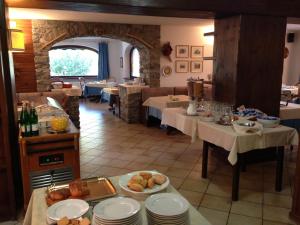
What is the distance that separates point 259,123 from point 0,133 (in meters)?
2.68

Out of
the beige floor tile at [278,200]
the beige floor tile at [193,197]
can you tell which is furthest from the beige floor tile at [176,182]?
the beige floor tile at [278,200]

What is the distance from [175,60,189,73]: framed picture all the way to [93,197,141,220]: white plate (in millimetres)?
6169

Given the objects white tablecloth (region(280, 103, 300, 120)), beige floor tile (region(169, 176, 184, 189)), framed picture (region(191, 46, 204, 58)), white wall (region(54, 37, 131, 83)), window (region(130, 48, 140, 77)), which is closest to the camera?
beige floor tile (region(169, 176, 184, 189))

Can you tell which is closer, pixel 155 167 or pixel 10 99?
pixel 10 99

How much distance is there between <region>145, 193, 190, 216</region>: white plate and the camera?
1.18 m

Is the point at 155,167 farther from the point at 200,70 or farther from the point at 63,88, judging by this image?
the point at 200,70

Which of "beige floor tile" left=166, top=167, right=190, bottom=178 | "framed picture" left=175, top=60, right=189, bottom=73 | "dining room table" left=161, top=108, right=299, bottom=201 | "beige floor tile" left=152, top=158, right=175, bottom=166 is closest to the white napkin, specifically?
"dining room table" left=161, top=108, right=299, bottom=201

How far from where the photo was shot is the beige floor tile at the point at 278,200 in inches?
115

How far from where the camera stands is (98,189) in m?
1.51

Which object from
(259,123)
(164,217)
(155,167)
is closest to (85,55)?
(155,167)

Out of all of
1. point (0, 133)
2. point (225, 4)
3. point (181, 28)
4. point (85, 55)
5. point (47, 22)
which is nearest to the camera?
point (0, 133)

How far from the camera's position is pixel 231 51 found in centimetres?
391

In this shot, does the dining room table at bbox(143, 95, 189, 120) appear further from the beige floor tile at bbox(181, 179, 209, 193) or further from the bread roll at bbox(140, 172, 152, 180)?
the bread roll at bbox(140, 172, 152, 180)

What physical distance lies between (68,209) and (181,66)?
6290mm
